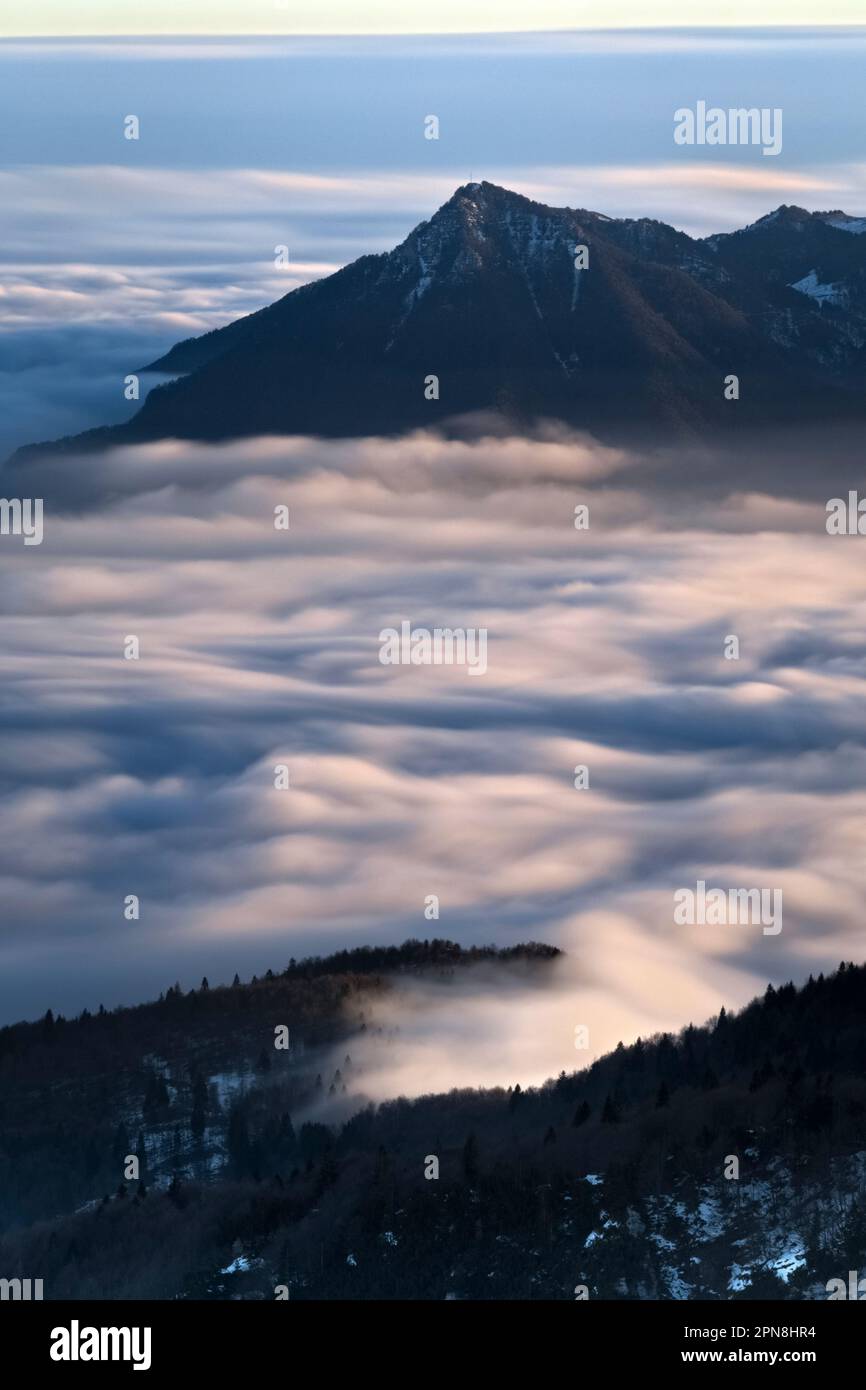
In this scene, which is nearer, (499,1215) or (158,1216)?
(499,1215)

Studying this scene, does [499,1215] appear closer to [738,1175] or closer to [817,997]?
[738,1175]

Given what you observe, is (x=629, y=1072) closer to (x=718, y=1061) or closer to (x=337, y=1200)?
(x=718, y=1061)

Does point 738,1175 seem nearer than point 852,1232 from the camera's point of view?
No

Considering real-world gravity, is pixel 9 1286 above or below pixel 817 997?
below
